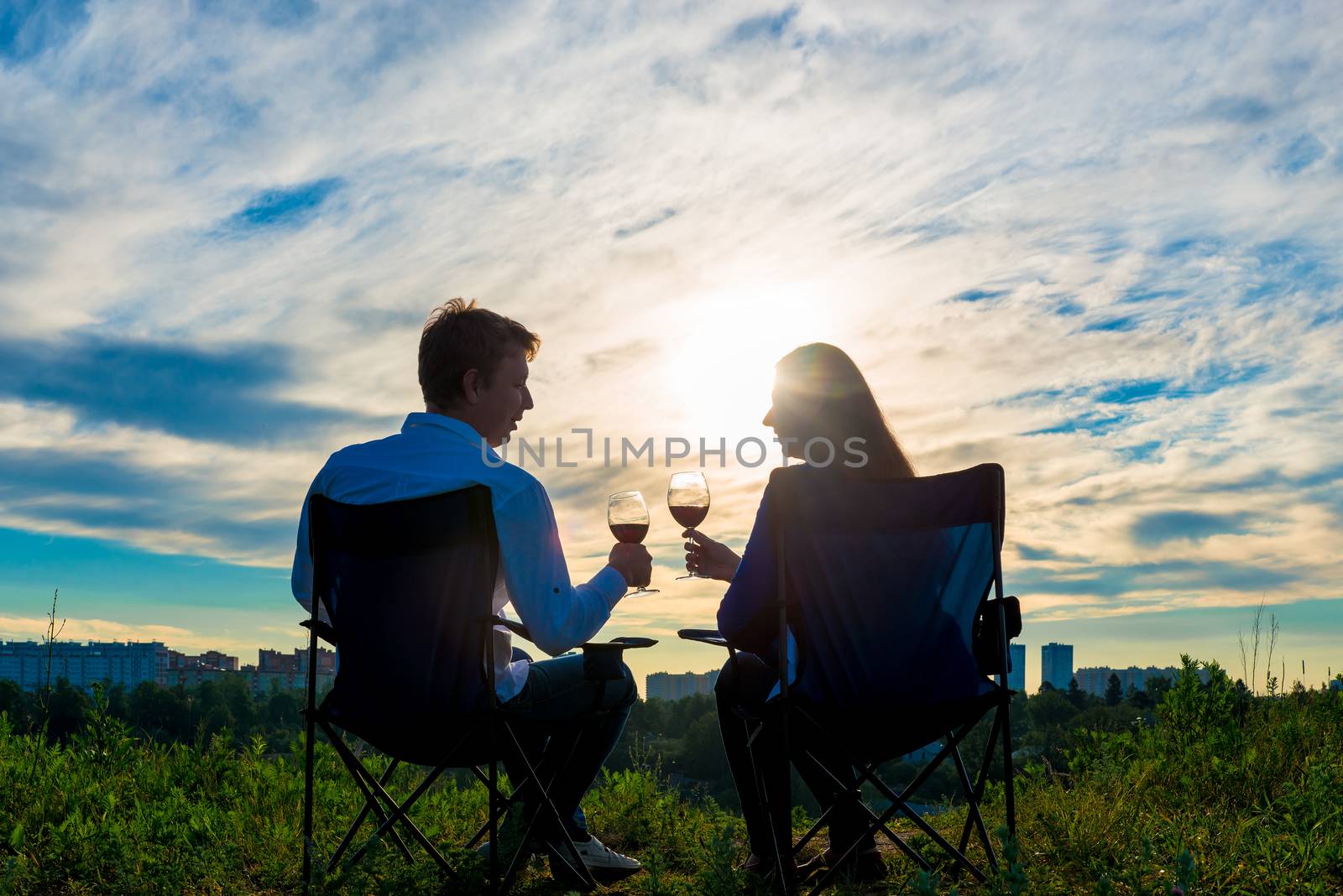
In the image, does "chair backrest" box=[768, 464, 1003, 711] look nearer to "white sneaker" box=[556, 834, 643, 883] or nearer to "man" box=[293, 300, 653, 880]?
"man" box=[293, 300, 653, 880]

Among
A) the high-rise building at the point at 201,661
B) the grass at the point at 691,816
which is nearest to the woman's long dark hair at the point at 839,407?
the grass at the point at 691,816

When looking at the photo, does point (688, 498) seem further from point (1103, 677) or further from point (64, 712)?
point (1103, 677)

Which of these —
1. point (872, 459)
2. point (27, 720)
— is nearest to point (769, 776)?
point (872, 459)

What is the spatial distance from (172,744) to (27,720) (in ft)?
2.27

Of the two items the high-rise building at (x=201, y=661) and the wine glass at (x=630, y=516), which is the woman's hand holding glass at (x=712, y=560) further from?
the high-rise building at (x=201, y=661)

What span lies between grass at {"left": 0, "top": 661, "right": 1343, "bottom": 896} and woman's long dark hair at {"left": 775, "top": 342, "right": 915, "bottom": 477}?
114cm

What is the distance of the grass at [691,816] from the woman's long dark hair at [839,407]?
44.9 inches

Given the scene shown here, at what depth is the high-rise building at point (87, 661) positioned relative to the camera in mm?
5105

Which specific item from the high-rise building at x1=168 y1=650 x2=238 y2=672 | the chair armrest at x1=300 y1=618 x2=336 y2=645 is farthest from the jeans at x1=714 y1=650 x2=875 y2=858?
the high-rise building at x1=168 y1=650 x2=238 y2=672

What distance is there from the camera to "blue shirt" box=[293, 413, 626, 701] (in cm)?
272

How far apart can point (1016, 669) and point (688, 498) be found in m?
1.13

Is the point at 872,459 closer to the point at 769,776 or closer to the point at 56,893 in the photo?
the point at 769,776

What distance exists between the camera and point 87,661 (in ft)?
160

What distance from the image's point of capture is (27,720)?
5199 millimetres
